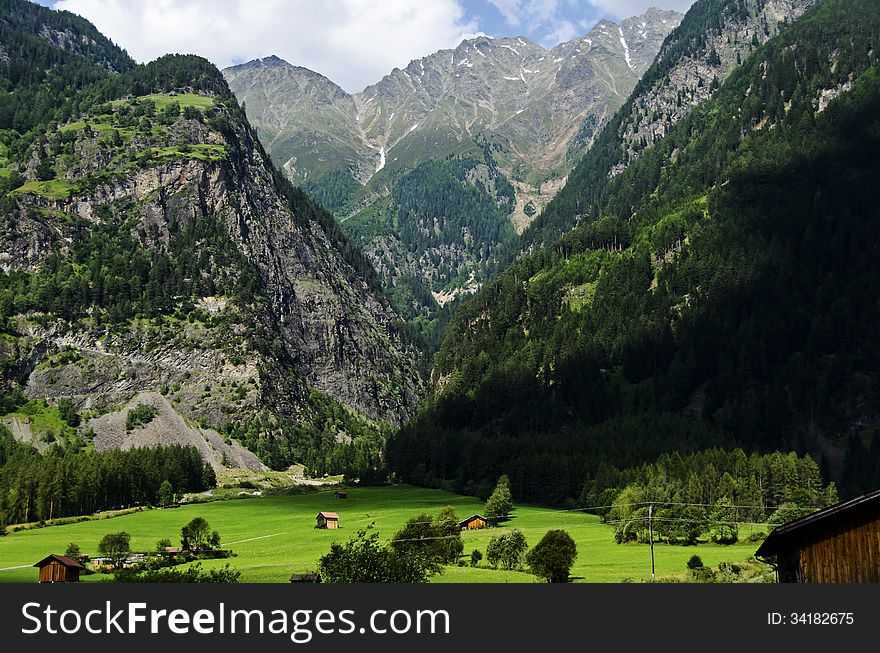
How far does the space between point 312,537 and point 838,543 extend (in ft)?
317

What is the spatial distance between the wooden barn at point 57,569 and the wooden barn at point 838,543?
7329 cm

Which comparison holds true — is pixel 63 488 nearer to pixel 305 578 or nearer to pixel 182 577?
pixel 182 577

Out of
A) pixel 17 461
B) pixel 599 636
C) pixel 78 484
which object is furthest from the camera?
pixel 17 461

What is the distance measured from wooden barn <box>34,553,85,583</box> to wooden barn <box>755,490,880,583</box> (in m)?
73.3

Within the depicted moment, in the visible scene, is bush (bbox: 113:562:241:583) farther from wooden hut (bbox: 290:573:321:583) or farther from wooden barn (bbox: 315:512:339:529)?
wooden barn (bbox: 315:512:339:529)

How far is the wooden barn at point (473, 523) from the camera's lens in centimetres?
14788

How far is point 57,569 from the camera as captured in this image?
9575 centimetres

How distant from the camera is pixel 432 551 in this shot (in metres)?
110

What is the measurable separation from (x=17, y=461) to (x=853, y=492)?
17344 centimetres

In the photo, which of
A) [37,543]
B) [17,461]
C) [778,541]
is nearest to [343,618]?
[778,541]

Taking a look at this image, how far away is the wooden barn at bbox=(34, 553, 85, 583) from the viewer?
312ft

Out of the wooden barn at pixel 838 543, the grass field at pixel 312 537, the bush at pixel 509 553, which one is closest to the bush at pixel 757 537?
the grass field at pixel 312 537

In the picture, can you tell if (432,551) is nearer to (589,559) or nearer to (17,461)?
(589,559)

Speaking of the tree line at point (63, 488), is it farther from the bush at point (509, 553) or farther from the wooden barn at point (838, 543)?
the wooden barn at point (838, 543)
